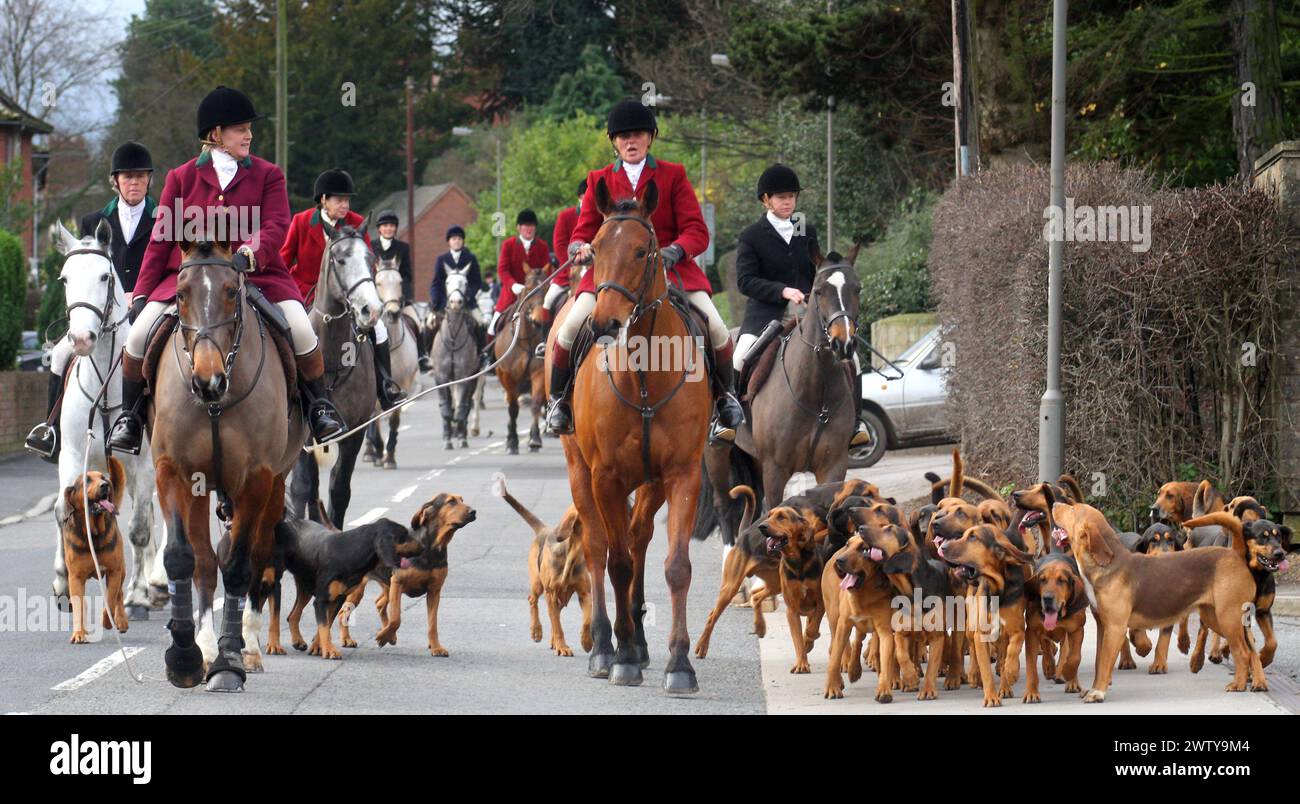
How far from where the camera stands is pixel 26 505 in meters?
21.9

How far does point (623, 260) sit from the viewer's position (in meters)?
9.91

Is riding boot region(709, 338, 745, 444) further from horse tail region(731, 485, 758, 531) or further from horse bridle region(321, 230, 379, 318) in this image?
horse bridle region(321, 230, 379, 318)

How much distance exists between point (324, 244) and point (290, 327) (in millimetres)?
5110

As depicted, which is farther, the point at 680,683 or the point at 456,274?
the point at 456,274

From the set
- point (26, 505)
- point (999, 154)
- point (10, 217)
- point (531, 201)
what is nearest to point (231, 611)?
point (26, 505)

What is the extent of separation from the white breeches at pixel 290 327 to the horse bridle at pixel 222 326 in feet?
1.66

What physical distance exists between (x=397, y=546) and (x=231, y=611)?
1131mm

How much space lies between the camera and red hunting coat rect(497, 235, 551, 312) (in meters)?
28.4

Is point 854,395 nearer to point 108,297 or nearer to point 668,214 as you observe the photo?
point 668,214

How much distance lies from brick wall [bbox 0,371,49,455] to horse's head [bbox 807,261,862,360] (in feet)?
64.7

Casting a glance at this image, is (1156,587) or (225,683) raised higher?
(1156,587)

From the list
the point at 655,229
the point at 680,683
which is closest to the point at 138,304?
the point at 655,229

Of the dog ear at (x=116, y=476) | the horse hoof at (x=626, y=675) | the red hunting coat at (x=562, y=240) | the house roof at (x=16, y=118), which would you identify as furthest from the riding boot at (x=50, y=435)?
the house roof at (x=16, y=118)

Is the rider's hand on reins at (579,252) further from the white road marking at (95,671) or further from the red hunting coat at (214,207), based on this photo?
the white road marking at (95,671)
